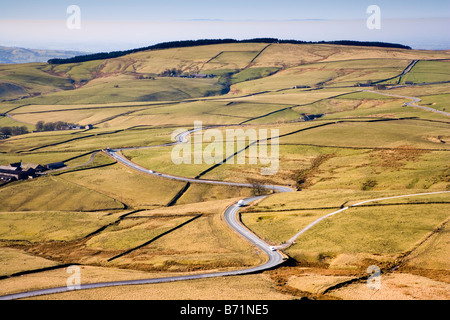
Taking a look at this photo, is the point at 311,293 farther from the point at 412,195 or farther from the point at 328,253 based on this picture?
the point at 412,195

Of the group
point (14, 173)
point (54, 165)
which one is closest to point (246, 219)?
point (54, 165)

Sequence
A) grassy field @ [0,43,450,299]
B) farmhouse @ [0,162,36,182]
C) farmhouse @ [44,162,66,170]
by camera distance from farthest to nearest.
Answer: farmhouse @ [44,162,66,170], farmhouse @ [0,162,36,182], grassy field @ [0,43,450,299]

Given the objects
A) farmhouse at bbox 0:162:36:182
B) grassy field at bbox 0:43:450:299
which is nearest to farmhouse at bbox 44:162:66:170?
farmhouse at bbox 0:162:36:182

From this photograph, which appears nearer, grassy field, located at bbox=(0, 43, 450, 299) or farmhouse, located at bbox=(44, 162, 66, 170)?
grassy field, located at bbox=(0, 43, 450, 299)

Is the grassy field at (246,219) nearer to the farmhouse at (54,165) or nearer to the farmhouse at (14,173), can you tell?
the farmhouse at (14,173)

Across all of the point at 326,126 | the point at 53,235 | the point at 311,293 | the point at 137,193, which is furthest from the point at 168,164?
the point at 311,293

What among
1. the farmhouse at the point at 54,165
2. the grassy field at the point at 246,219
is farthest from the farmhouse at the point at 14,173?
the farmhouse at the point at 54,165

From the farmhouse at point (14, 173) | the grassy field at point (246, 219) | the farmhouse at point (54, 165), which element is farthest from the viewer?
the farmhouse at point (54, 165)

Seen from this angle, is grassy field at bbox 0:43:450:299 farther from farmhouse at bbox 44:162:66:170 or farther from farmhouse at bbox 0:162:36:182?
farmhouse at bbox 44:162:66:170

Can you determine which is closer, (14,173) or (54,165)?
(14,173)

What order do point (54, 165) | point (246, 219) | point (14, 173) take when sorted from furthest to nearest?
point (54, 165) → point (14, 173) → point (246, 219)

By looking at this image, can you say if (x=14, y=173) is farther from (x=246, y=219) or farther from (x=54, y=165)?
(x=246, y=219)
